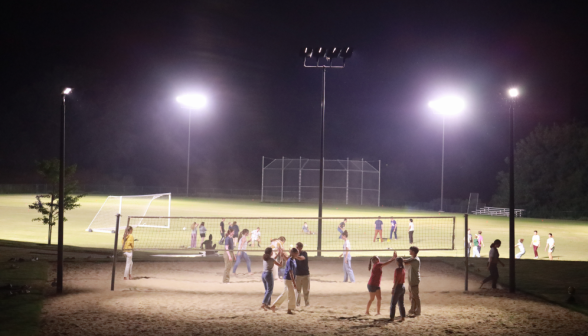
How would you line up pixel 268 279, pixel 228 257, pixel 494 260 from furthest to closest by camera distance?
1. pixel 228 257
2. pixel 494 260
3. pixel 268 279

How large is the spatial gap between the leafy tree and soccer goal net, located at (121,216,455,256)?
32.7m

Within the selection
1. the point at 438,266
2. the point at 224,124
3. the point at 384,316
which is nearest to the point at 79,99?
the point at 224,124

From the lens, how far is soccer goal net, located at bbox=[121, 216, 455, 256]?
27578mm

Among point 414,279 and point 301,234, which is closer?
point 414,279

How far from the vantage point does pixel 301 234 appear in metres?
33.3

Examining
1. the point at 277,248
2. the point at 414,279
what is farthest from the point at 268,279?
the point at 414,279

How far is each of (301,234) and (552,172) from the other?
164ft

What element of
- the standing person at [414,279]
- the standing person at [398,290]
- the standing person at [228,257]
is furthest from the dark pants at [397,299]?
the standing person at [228,257]

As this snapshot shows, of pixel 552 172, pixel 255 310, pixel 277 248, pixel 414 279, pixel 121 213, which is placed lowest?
pixel 255 310

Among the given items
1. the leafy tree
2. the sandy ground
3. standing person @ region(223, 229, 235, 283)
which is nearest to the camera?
the sandy ground

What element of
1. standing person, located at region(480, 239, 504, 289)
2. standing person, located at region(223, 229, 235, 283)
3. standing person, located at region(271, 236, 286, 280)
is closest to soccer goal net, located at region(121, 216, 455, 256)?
standing person, located at region(271, 236, 286, 280)

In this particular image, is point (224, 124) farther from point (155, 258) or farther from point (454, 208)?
point (155, 258)

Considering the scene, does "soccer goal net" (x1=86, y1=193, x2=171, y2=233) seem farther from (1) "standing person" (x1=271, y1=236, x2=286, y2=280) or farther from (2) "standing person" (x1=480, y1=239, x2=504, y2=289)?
(2) "standing person" (x1=480, y1=239, x2=504, y2=289)

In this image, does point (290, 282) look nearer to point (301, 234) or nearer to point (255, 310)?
point (255, 310)
